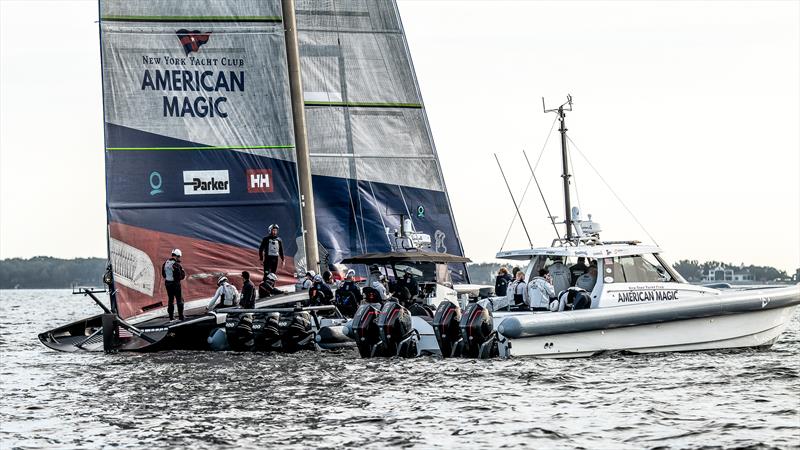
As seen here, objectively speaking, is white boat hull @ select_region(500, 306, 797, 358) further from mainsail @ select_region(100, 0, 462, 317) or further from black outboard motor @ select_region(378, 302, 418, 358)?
mainsail @ select_region(100, 0, 462, 317)

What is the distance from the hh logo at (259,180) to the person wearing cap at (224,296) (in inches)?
90.2

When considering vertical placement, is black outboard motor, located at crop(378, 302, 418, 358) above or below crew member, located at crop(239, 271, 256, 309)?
below

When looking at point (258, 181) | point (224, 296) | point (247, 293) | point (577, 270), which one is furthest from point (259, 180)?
point (577, 270)

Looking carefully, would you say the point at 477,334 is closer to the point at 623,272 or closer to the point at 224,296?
the point at 623,272

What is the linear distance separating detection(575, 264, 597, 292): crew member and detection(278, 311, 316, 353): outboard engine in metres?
4.98

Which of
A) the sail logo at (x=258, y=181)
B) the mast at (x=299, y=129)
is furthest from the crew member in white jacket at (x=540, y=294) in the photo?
the sail logo at (x=258, y=181)

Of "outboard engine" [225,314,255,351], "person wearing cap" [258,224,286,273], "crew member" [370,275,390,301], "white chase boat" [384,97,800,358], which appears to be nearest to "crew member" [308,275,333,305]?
"crew member" [370,275,390,301]

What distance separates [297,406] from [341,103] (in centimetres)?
1666

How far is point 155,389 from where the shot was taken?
1856 cm

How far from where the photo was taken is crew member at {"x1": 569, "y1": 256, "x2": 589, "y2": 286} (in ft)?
78.7

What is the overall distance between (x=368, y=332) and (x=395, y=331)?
496 millimetres

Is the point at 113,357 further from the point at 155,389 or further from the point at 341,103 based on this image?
the point at 341,103

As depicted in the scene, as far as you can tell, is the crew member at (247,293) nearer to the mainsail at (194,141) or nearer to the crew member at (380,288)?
the mainsail at (194,141)

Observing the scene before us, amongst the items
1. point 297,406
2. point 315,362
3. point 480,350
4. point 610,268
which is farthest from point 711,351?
point 297,406
